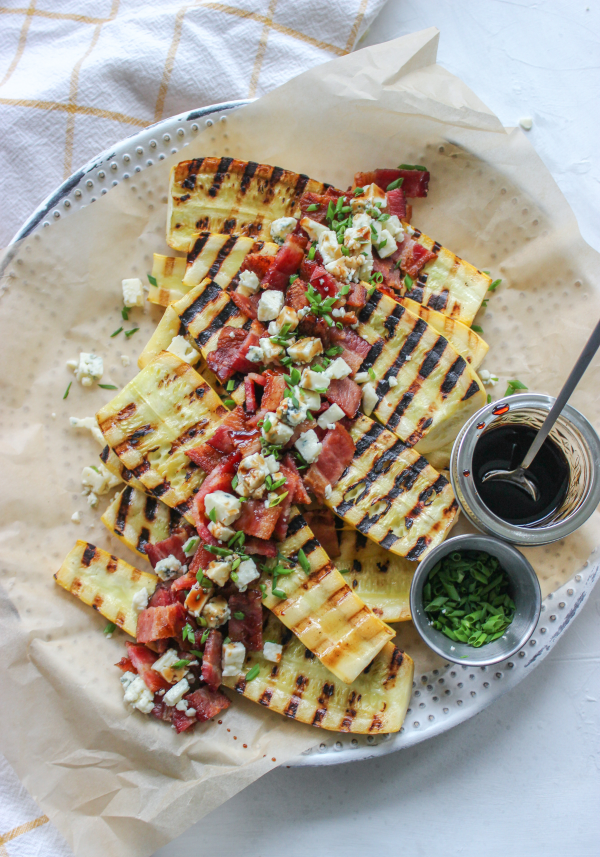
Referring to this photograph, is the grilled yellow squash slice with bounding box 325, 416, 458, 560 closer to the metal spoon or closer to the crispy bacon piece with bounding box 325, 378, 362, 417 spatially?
the crispy bacon piece with bounding box 325, 378, 362, 417

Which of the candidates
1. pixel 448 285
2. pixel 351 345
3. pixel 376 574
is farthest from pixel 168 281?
pixel 376 574

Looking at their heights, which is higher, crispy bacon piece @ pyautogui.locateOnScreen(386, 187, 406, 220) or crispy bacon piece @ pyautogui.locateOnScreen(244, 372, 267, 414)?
crispy bacon piece @ pyautogui.locateOnScreen(386, 187, 406, 220)

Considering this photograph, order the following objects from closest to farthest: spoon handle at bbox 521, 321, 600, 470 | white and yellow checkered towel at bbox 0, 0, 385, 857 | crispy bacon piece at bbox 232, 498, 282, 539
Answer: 1. spoon handle at bbox 521, 321, 600, 470
2. crispy bacon piece at bbox 232, 498, 282, 539
3. white and yellow checkered towel at bbox 0, 0, 385, 857

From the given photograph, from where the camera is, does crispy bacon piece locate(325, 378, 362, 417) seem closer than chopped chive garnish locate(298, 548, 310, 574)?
No

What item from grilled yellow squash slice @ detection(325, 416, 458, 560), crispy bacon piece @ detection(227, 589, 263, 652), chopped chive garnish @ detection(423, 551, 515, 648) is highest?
grilled yellow squash slice @ detection(325, 416, 458, 560)

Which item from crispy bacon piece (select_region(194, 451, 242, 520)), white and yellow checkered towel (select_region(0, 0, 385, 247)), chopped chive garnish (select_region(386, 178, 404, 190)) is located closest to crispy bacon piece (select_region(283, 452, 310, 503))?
crispy bacon piece (select_region(194, 451, 242, 520))

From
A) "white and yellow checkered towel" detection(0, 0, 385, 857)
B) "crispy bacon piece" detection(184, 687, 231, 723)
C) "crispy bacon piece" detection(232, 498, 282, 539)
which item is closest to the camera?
"crispy bacon piece" detection(232, 498, 282, 539)

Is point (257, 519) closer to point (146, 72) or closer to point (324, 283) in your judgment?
point (324, 283)
